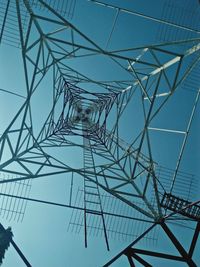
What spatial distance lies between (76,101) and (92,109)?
7.66ft

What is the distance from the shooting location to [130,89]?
593 inches

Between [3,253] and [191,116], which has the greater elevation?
[191,116]

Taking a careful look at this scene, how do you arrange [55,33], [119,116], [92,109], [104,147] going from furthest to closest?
[92,109]
[104,147]
[119,116]
[55,33]

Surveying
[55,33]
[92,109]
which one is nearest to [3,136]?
[55,33]

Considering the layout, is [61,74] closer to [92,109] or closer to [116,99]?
[116,99]

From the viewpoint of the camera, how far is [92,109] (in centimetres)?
2234

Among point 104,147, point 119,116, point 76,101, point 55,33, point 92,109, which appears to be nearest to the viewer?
point 55,33

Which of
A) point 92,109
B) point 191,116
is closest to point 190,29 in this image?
point 191,116

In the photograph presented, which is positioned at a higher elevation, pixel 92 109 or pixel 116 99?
pixel 116 99

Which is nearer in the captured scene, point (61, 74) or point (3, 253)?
point (3, 253)

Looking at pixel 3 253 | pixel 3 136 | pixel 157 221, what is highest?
pixel 3 136

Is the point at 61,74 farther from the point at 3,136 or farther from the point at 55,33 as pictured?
the point at 3,136

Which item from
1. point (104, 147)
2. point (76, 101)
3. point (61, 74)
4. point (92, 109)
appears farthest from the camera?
point (92, 109)

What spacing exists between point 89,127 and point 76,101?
272 cm
